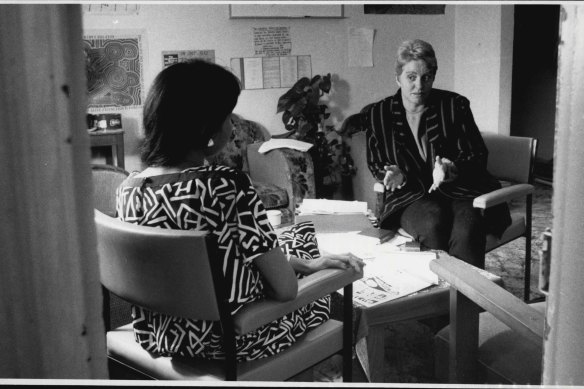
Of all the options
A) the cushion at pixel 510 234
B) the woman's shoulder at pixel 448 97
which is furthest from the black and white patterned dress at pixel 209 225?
the woman's shoulder at pixel 448 97

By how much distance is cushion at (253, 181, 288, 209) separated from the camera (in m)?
4.03

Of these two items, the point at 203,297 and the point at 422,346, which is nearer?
the point at 203,297

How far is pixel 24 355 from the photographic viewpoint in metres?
0.52

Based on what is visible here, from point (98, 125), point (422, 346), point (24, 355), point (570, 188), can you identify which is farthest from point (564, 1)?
point (98, 125)

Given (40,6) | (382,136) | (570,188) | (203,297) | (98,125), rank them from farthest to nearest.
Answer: (98,125)
(382,136)
(203,297)
(570,188)
(40,6)

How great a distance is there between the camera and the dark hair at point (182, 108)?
1.38m

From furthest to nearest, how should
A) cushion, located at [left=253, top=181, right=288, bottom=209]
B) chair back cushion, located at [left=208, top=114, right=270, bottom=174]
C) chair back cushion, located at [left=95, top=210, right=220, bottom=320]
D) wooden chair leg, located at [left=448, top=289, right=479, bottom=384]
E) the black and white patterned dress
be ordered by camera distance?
1. chair back cushion, located at [left=208, top=114, right=270, bottom=174]
2. cushion, located at [left=253, top=181, right=288, bottom=209]
3. wooden chair leg, located at [left=448, top=289, right=479, bottom=384]
4. the black and white patterned dress
5. chair back cushion, located at [left=95, top=210, right=220, bottom=320]

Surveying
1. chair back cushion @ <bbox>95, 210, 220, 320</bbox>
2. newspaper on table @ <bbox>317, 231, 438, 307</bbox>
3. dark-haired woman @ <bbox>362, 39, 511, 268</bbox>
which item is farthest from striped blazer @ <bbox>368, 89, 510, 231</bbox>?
chair back cushion @ <bbox>95, 210, 220, 320</bbox>

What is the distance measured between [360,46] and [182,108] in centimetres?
425

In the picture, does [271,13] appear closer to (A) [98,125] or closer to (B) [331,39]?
(B) [331,39]

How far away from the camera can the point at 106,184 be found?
2.42 metres

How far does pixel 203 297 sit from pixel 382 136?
188cm

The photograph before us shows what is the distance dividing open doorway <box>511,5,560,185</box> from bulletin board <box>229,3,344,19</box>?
2.20m

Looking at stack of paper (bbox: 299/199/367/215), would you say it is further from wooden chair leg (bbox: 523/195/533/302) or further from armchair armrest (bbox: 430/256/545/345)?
armchair armrest (bbox: 430/256/545/345)
